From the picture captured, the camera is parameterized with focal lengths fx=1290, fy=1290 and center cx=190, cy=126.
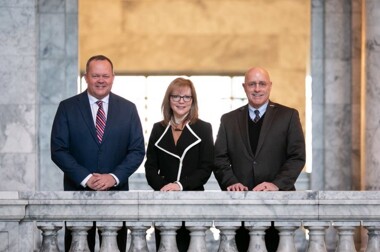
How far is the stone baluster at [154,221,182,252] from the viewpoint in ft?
38.6

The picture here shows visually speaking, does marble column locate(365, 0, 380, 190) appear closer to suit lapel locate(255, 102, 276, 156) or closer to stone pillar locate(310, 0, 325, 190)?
stone pillar locate(310, 0, 325, 190)

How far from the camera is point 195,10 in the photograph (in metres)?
26.7

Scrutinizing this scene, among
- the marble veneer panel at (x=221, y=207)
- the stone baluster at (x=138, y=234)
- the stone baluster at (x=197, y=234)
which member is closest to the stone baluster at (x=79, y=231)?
the stone baluster at (x=138, y=234)

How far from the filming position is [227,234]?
1184cm

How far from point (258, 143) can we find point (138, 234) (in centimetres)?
162

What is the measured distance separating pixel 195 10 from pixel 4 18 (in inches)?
354

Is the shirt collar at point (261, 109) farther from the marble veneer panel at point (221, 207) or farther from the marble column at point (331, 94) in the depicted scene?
the marble column at point (331, 94)

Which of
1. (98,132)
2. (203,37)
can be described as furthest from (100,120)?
(203,37)

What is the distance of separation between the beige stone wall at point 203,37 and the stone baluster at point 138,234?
1463cm

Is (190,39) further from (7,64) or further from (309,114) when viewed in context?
(7,64)

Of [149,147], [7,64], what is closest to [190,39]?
[7,64]

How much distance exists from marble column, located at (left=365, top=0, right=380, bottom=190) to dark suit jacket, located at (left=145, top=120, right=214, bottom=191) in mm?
6059

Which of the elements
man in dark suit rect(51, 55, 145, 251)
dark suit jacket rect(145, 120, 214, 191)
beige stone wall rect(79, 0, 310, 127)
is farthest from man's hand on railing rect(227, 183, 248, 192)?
beige stone wall rect(79, 0, 310, 127)

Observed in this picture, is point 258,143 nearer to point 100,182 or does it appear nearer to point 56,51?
point 100,182
